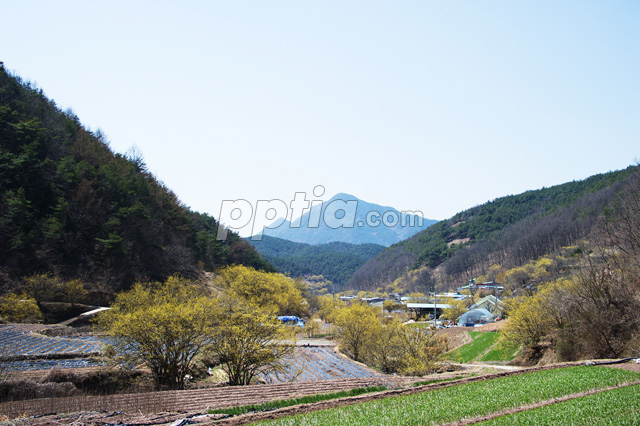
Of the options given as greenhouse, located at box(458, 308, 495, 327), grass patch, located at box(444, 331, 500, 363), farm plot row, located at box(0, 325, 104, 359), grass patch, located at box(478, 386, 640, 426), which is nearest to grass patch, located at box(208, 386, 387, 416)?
grass patch, located at box(478, 386, 640, 426)

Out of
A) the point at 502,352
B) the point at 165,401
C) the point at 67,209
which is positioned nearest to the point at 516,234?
the point at 502,352

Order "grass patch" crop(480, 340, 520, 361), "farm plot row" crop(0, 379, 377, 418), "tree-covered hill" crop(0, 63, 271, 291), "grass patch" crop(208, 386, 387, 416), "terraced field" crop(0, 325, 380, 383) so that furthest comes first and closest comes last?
"tree-covered hill" crop(0, 63, 271, 291)
"grass patch" crop(480, 340, 520, 361)
"terraced field" crop(0, 325, 380, 383)
"grass patch" crop(208, 386, 387, 416)
"farm plot row" crop(0, 379, 377, 418)

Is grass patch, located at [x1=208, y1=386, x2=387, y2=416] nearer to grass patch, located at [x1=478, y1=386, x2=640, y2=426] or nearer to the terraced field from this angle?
the terraced field

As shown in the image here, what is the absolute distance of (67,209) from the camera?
45.8 meters

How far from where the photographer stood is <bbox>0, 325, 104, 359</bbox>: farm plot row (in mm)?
19984

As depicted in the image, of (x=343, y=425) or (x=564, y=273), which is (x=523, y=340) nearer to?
(x=343, y=425)

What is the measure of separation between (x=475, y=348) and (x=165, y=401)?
38.3 meters

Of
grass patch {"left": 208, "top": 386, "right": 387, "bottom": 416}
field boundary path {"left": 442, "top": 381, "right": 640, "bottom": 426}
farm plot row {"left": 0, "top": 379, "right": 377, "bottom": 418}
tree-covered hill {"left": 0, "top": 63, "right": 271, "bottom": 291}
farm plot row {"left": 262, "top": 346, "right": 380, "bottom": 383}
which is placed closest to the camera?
field boundary path {"left": 442, "top": 381, "right": 640, "bottom": 426}

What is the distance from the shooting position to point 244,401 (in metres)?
14.4

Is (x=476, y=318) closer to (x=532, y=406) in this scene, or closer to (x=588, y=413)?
(x=532, y=406)

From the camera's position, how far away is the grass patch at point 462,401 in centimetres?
1035

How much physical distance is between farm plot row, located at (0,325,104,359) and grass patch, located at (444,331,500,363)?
35202mm

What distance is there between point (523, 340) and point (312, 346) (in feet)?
77.9

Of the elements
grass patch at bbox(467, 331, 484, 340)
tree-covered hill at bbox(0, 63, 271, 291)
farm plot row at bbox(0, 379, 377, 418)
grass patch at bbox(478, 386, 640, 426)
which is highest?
tree-covered hill at bbox(0, 63, 271, 291)
